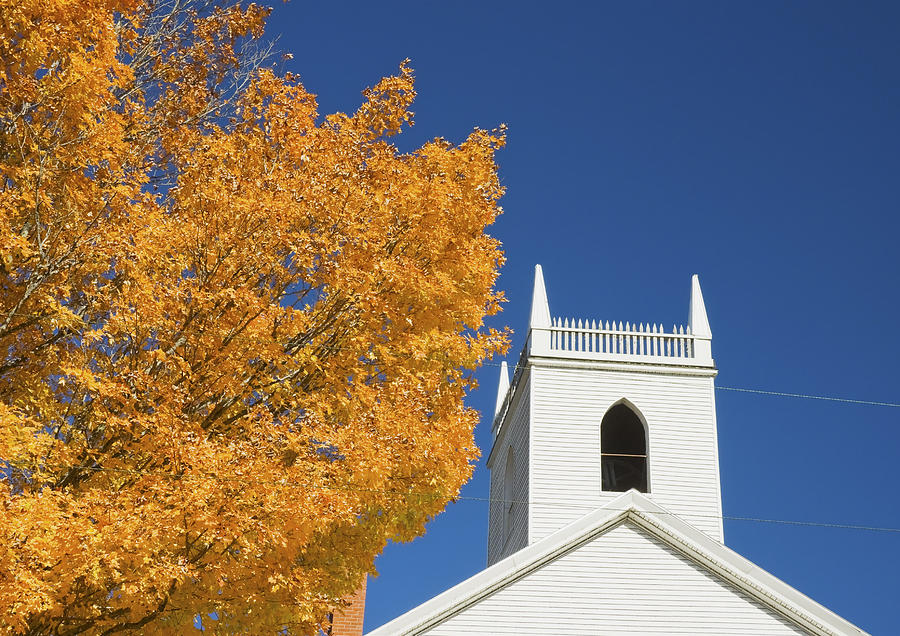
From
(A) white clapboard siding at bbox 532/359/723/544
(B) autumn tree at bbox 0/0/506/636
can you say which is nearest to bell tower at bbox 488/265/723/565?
(A) white clapboard siding at bbox 532/359/723/544

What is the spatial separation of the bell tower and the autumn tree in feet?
34.4

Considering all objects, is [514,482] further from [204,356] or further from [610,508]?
[204,356]

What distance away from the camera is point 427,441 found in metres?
10.6

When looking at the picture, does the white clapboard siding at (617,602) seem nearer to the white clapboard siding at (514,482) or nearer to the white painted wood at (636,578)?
the white painted wood at (636,578)

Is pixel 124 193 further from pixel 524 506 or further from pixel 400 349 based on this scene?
pixel 524 506

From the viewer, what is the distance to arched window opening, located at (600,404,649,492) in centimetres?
2339

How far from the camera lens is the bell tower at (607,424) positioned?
71.7 ft

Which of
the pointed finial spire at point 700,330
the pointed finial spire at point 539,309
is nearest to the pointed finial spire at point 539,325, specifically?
the pointed finial spire at point 539,309

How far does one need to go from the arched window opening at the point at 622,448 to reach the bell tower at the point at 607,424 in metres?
0.03

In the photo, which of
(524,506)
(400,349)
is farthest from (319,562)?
(524,506)

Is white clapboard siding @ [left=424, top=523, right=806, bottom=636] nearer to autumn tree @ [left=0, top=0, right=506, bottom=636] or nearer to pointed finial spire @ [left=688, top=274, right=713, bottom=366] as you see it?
autumn tree @ [left=0, top=0, right=506, bottom=636]

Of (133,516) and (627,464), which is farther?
(627,464)

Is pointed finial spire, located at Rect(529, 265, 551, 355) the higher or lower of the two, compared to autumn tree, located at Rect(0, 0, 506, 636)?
higher

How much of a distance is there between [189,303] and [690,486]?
15319mm
